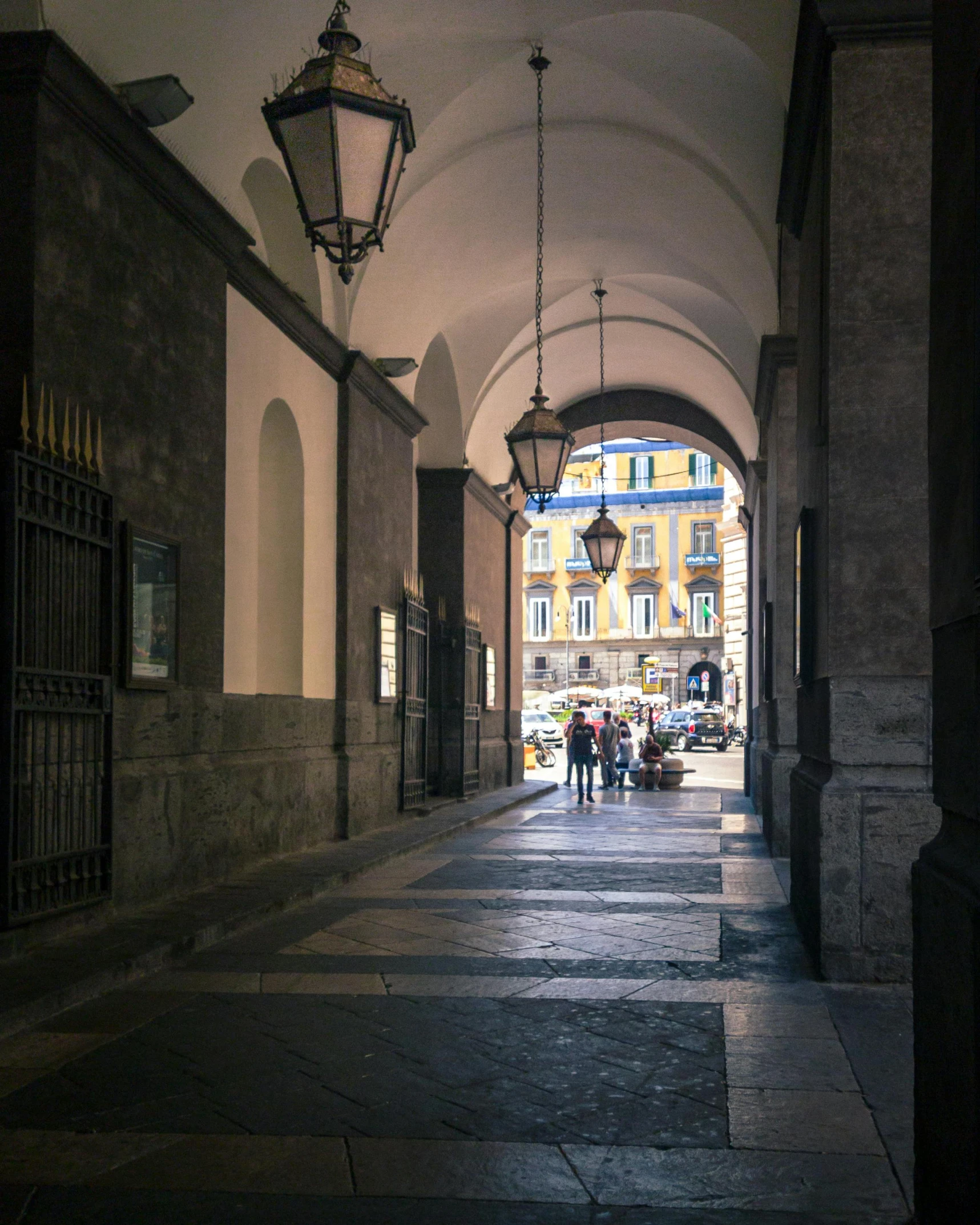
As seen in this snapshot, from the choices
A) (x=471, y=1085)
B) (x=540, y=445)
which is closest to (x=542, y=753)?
(x=540, y=445)

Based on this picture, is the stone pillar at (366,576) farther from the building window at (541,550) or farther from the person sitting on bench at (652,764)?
the building window at (541,550)

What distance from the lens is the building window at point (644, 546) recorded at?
217ft

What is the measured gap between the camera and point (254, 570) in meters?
10.5

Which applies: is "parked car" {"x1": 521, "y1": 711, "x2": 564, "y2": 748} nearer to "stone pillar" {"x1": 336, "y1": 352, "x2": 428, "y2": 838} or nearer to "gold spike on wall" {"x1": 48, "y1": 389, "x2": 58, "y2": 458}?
"stone pillar" {"x1": 336, "y1": 352, "x2": 428, "y2": 838}

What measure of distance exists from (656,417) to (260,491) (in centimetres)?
1218

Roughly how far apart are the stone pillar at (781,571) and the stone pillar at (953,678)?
26.3 feet

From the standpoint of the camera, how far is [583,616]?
221ft

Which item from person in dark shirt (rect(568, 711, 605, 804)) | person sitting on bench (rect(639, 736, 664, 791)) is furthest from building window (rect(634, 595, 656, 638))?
person in dark shirt (rect(568, 711, 605, 804))

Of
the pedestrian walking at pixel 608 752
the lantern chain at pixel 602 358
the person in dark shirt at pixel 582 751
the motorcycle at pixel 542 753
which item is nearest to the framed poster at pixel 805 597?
the lantern chain at pixel 602 358

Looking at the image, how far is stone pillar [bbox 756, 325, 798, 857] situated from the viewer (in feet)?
38.0

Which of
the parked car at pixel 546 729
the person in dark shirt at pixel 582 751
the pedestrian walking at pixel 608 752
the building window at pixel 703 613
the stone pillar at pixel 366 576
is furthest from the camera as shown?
the building window at pixel 703 613

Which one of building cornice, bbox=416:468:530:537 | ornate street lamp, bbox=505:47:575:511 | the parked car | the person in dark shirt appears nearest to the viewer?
ornate street lamp, bbox=505:47:575:511

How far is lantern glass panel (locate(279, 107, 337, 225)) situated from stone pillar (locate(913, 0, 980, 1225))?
3.95 m

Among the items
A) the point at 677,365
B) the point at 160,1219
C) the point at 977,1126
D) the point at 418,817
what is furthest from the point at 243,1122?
the point at 677,365
